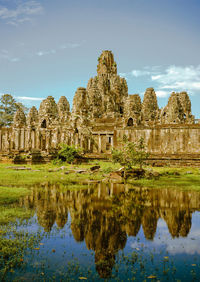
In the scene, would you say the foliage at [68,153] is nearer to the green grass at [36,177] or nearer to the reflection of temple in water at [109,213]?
the green grass at [36,177]

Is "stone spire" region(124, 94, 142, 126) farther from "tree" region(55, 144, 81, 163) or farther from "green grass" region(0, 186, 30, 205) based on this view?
"green grass" region(0, 186, 30, 205)

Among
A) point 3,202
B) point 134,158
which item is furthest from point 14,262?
point 134,158

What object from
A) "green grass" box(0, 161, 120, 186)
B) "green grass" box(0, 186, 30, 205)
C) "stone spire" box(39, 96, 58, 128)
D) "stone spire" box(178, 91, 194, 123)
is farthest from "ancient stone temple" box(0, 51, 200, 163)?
A: "green grass" box(0, 186, 30, 205)

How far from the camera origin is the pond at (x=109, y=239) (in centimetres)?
446

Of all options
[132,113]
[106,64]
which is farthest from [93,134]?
[106,64]

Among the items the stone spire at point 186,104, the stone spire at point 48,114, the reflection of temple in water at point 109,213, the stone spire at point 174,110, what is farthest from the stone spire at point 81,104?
the reflection of temple in water at point 109,213

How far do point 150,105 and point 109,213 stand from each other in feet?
194

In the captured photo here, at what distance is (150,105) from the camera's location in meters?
64.4

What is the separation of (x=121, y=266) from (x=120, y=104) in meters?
74.0

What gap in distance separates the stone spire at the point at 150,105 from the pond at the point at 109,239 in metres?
54.8

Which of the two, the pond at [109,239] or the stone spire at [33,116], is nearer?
the pond at [109,239]

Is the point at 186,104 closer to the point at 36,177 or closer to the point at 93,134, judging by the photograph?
the point at 93,134

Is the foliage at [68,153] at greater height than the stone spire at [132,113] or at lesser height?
lesser

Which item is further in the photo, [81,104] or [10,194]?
[81,104]
